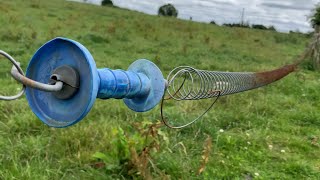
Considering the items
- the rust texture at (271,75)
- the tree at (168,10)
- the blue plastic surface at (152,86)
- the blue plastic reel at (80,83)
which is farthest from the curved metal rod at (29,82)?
the tree at (168,10)

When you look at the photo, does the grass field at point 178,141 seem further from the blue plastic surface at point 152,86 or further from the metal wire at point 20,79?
the metal wire at point 20,79

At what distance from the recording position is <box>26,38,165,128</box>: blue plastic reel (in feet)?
4.01

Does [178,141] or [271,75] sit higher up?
[271,75]

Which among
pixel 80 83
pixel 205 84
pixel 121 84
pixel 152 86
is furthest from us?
pixel 205 84

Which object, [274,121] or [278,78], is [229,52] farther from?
[274,121]

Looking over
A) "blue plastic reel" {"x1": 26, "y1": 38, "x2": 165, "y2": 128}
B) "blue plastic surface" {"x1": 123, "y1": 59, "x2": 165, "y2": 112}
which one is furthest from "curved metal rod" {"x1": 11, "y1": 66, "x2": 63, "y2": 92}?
"blue plastic surface" {"x1": 123, "y1": 59, "x2": 165, "y2": 112}

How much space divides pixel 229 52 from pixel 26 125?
10182mm

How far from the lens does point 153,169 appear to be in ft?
10.7

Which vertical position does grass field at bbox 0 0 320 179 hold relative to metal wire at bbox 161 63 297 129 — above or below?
below

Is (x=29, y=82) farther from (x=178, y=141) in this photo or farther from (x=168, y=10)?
(x=168, y=10)

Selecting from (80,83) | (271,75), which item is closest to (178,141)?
(80,83)

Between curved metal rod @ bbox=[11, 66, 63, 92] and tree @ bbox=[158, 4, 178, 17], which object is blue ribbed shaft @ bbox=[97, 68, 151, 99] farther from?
tree @ bbox=[158, 4, 178, 17]

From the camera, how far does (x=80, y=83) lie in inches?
49.2

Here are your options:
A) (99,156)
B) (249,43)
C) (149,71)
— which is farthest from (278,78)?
(249,43)
